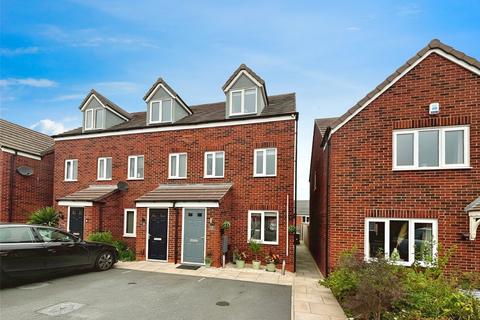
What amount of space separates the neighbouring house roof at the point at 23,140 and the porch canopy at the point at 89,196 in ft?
17.3

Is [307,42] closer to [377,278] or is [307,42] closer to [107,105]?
[377,278]

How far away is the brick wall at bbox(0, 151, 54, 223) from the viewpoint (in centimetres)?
1598

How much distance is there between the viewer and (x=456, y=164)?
8.32 meters

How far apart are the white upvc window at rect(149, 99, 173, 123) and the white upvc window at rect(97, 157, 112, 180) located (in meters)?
3.60

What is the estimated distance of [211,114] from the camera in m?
15.2

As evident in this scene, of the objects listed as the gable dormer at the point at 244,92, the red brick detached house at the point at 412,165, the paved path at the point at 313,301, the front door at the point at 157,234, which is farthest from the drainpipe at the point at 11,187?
the red brick detached house at the point at 412,165

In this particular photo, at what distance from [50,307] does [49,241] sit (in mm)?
2920

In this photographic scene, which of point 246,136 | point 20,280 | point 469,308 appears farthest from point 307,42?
point 20,280

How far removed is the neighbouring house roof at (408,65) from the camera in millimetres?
8500

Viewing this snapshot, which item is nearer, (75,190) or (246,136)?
(246,136)

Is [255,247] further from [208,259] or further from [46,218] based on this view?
[46,218]

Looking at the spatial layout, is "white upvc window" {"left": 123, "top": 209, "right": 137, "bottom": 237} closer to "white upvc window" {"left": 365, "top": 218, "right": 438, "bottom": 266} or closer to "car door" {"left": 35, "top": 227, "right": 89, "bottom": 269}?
"car door" {"left": 35, "top": 227, "right": 89, "bottom": 269}

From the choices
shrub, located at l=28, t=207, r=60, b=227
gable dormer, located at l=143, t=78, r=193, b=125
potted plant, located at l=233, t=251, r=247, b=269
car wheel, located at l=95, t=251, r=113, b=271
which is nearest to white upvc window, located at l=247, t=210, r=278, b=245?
potted plant, located at l=233, t=251, r=247, b=269

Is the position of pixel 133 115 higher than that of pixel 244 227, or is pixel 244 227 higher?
pixel 133 115
